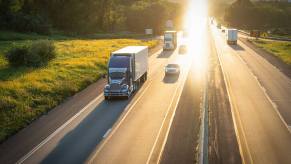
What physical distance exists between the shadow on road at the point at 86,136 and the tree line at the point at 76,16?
75.4 meters

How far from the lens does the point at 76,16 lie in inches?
5113

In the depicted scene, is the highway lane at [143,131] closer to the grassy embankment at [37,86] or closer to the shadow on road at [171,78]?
the shadow on road at [171,78]

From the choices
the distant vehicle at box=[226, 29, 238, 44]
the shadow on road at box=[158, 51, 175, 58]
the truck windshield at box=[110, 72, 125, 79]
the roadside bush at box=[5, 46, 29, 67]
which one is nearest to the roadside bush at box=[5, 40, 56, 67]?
the roadside bush at box=[5, 46, 29, 67]

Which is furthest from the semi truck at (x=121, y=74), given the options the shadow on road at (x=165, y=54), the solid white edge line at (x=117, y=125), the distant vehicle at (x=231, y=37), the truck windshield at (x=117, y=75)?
the distant vehicle at (x=231, y=37)

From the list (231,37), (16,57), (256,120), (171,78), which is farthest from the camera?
(231,37)

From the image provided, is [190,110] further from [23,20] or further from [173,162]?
[23,20]

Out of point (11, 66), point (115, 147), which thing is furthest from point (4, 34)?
point (115, 147)

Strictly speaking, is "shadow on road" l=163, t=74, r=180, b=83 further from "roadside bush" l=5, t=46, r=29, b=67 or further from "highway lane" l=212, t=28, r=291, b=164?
"roadside bush" l=5, t=46, r=29, b=67

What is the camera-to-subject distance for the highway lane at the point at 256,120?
22.4 metres

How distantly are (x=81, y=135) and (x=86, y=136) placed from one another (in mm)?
426

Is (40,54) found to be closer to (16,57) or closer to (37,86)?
(16,57)

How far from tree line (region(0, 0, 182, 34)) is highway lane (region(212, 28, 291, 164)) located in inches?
2691

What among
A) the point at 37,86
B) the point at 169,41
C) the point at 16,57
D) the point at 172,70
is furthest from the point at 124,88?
the point at 169,41


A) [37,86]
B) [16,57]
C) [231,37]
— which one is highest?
[231,37]
